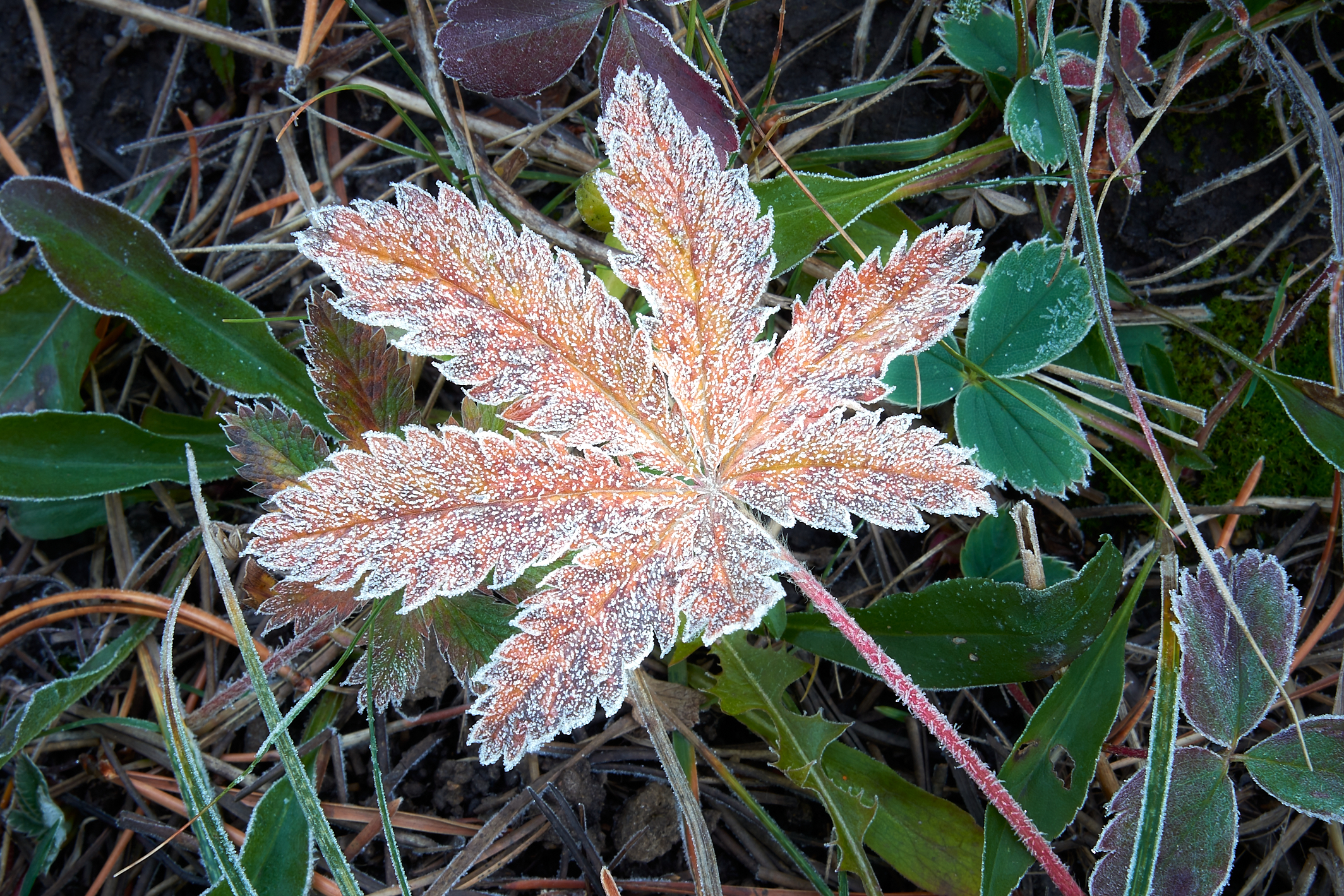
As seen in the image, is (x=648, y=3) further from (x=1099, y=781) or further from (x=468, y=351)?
(x=1099, y=781)

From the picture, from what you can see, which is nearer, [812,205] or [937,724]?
[937,724]

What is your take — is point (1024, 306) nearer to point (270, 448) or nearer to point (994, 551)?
point (994, 551)

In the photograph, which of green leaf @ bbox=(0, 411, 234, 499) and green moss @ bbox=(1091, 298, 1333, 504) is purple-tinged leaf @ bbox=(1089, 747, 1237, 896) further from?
green leaf @ bbox=(0, 411, 234, 499)

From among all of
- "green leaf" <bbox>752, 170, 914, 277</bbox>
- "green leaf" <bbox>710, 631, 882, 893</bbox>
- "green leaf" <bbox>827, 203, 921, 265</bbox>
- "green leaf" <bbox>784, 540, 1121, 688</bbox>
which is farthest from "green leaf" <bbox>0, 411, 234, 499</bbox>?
"green leaf" <bbox>784, 540, 1121, 688</bbox>

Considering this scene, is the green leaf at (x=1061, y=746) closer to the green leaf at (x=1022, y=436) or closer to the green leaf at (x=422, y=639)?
the green leaf at (x=1022, y=436)

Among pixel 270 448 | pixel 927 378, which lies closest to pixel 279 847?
pixel 270 448
